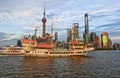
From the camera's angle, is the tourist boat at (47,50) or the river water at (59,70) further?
the tourist boat at (47,50)

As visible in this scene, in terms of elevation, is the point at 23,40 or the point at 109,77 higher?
the point at 23,40

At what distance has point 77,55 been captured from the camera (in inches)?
6772

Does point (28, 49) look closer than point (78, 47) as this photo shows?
Yes

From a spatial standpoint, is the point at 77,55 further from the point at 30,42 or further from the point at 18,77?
the point at 18,77

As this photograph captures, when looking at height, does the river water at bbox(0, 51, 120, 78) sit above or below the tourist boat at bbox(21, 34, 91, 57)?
below

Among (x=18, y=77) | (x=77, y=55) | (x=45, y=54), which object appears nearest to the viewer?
(x=18, y=77)

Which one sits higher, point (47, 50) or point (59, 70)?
point (47, 50)

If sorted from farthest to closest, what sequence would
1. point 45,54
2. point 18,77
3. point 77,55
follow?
point 77,55 → point 45,54 → point 18,77

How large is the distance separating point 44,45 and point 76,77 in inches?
4394

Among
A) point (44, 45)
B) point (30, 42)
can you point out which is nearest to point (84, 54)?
point (44, 45)

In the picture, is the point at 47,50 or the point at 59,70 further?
the point at 47,50

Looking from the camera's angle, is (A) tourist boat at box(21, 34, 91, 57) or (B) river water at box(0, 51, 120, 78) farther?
(A) tourist boat at box(21, 34, 91, 57)

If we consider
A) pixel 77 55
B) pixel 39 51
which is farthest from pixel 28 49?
pixel 77 55

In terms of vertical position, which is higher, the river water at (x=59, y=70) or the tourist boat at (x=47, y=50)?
the tourist boat at (x=47, y=50)
